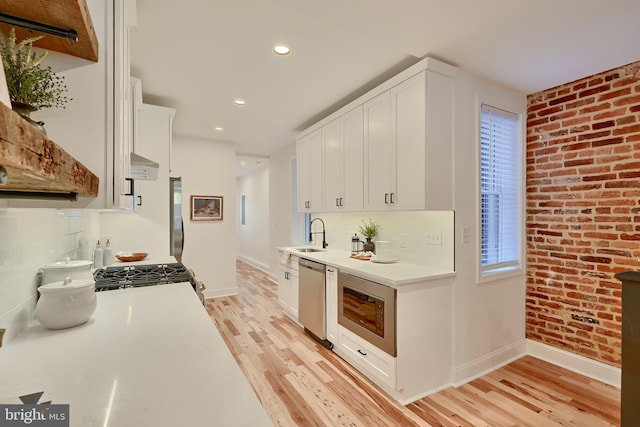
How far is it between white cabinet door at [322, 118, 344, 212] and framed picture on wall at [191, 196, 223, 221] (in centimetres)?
212

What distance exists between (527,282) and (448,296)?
3.72ft

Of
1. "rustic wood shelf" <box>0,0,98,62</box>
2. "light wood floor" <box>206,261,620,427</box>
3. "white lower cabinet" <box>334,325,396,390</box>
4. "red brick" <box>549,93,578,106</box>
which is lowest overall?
"light wood floor" <box>206,261,620,427</box>

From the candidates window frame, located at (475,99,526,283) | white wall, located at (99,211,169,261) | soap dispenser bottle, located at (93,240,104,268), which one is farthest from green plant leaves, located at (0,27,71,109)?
white wall, located at (99,211,169,261)

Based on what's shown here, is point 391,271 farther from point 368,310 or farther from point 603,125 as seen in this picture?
point 603,125

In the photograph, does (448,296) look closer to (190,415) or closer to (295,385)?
(295,385)

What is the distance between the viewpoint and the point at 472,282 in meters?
2.55

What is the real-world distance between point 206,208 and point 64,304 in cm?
381

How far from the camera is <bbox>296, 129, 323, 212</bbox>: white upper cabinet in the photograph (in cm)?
384

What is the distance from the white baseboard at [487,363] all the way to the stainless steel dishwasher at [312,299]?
1.18m

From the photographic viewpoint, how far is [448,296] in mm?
2438

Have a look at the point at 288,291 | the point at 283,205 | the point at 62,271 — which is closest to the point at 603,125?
the point at 288,291

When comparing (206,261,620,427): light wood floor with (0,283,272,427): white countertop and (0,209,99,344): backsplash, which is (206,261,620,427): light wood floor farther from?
(0,209,99,344): backsplash

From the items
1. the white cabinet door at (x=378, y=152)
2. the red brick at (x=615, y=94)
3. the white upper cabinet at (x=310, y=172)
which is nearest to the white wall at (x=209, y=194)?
the white upper cabinet at (x=310, y=172)

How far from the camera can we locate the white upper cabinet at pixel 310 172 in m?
3.84
